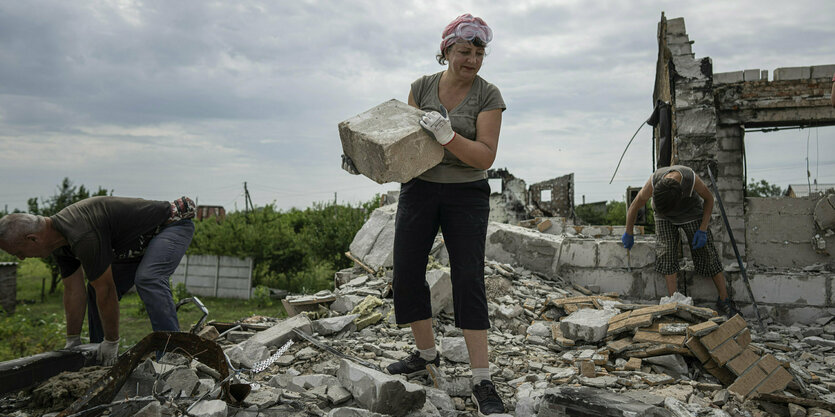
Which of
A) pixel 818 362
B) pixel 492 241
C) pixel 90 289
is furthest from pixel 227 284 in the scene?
pixel 818 362

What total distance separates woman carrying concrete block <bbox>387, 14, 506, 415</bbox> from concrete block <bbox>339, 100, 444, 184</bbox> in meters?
0.09

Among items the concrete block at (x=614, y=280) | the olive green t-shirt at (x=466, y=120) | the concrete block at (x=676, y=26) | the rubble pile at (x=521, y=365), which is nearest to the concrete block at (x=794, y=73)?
the concrete block at (x=676, y=26)

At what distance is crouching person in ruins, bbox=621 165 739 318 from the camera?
15.5 feet

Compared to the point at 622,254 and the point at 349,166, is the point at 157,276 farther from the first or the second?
the point at 622,254

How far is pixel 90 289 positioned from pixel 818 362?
18.0 ft

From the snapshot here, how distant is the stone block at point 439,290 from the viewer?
13.8 ft

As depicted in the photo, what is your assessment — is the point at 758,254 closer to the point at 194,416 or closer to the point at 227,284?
the point at 194,416

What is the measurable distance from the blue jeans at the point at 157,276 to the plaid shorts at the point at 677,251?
450 centimetres

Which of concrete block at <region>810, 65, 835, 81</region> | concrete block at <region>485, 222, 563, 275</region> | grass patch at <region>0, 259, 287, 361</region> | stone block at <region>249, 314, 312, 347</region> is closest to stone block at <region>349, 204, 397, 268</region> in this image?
concrete block at <region>485, 222, 563, 275</region>

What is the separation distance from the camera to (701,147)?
5.57 metres

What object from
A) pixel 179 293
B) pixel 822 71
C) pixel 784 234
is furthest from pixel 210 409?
pixel 179 293

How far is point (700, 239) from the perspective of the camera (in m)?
4.97

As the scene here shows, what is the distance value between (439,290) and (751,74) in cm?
549

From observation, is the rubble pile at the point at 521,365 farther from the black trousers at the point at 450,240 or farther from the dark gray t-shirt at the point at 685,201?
the dark gray t-shirt at the point at 685,201
